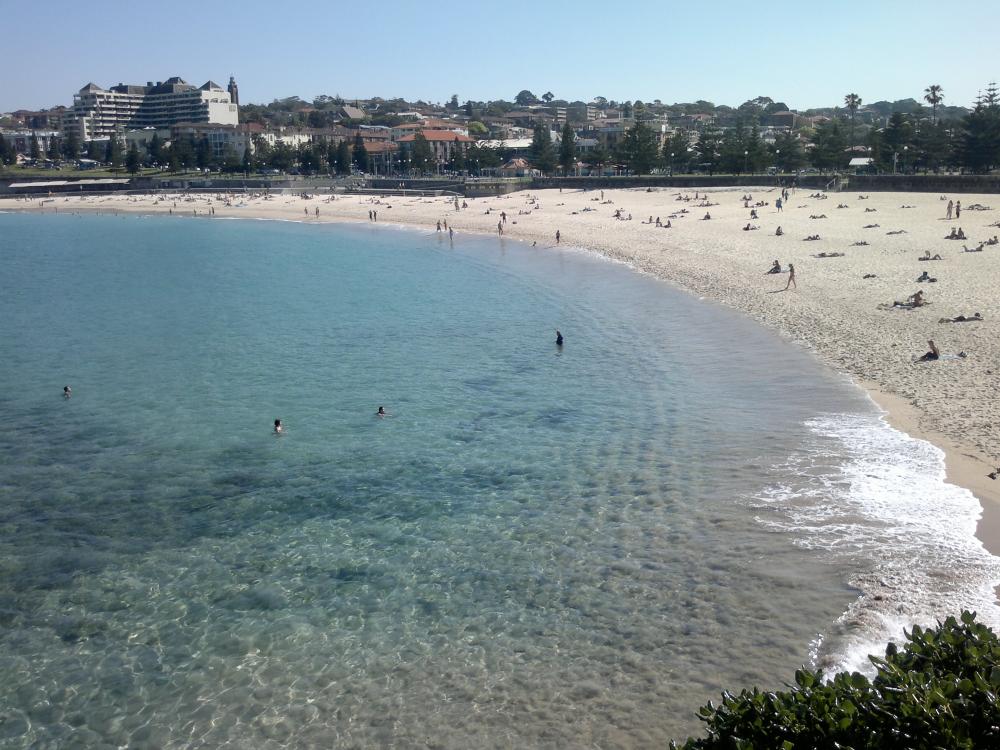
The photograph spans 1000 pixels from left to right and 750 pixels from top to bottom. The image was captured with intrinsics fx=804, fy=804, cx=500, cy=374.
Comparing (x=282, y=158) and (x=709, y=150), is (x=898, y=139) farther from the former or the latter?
(x=282, y=158)

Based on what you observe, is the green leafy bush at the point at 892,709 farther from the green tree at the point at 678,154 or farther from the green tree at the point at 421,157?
the green tree at the point at 421,157

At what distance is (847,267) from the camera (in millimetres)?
34250

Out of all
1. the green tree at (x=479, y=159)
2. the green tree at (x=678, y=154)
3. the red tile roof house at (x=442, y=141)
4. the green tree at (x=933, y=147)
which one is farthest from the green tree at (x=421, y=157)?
the green tree at (x=933, y=147)

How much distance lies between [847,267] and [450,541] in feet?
89.2

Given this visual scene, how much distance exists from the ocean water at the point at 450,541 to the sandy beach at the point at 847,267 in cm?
111

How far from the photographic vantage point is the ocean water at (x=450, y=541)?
31.2ft

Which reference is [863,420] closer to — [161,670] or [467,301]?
[161,670]

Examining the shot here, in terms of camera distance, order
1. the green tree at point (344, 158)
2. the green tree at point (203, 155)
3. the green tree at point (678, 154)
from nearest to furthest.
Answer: the green tree at point (678, 154) < the green tree at point (344, 158) < the green tree at point (203, 155)

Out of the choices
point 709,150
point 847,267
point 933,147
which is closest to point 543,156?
point 709,150

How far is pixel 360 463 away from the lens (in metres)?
16.9

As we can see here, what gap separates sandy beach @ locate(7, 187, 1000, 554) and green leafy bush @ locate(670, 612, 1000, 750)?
6.64 metres

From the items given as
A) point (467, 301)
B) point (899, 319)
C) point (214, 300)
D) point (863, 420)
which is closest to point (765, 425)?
point (863, 420)

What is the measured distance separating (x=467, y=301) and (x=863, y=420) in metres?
21.6

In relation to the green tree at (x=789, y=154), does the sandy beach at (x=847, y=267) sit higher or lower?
lower
